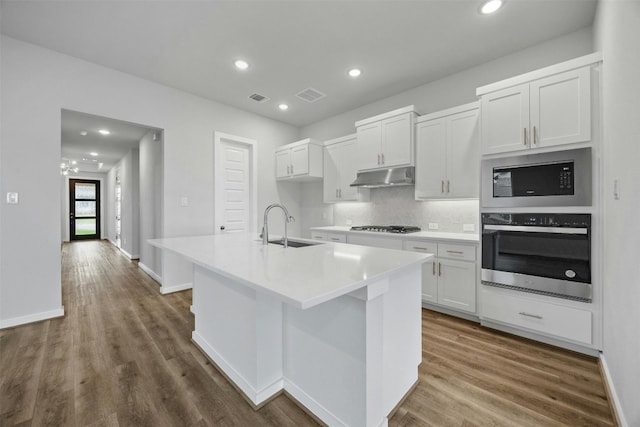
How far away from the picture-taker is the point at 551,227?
7.06 feet

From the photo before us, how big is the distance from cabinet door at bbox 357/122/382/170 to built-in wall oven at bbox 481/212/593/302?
5.23 ft

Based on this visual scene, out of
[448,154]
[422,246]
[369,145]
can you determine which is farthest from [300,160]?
[422,246]

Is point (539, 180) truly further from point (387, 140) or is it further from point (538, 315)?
point (387, 140)

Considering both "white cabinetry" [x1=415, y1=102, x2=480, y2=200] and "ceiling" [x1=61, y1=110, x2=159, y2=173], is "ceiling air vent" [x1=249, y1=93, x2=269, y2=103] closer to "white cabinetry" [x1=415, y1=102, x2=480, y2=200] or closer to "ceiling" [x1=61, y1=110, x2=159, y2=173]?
"ceiling" [x1=61, y1=110, x2=159, y2=173]

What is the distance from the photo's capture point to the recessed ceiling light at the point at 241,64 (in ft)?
9.89

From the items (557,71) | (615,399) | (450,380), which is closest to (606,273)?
(615,399)

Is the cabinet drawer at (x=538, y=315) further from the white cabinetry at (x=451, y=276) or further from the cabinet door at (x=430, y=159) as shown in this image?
the cabinet door at (x=430, y=159)

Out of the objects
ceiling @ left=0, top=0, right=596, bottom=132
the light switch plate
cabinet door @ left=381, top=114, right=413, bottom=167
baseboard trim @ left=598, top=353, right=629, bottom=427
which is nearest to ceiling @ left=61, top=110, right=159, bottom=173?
ceiling @ left=0, top=0, right=596, bottom=132

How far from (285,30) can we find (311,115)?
7.38 ft

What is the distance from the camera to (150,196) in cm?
475

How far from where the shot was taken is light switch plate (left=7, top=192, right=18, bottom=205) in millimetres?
2598

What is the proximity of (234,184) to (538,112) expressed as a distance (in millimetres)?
4008

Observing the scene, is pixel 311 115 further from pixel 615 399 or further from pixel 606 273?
pixel 615 399

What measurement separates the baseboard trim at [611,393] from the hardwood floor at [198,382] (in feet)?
0.10
